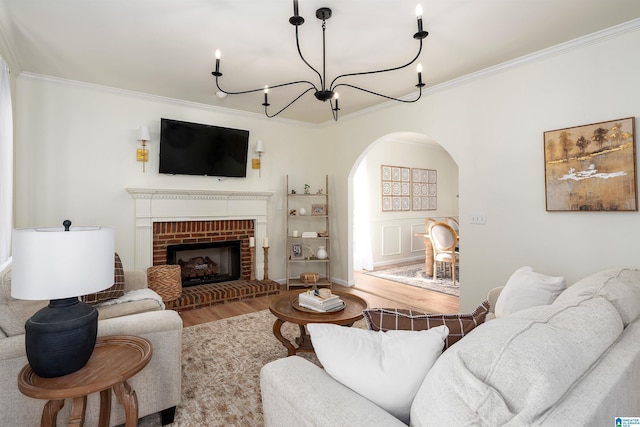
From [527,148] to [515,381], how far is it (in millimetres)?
2808

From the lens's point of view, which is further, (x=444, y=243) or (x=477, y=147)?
(x=444, y=243)

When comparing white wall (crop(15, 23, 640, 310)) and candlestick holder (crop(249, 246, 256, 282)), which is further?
candlestick holder (crop(249, 246, 256, 282))

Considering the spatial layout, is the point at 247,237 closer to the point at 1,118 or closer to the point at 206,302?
the point at 206,302

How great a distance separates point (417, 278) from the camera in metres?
5.45

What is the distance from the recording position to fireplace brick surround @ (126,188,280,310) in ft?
12.8

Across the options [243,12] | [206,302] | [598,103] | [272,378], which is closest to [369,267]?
[206,302]

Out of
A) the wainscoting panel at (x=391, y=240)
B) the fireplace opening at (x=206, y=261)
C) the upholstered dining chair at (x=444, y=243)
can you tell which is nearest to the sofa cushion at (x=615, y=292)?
the upholstered dining chair at (x=444, y=243)

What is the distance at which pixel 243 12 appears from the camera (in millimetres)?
2271

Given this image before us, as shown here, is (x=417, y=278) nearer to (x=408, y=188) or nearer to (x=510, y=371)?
(x=408, y=188)

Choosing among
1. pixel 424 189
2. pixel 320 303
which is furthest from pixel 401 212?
pixel 320 303

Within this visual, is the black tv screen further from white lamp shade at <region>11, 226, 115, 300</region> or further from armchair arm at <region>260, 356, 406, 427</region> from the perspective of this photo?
armchair arm at <region>260, 356, 406, 427</region>

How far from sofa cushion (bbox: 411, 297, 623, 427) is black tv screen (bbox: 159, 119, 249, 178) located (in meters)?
3.94

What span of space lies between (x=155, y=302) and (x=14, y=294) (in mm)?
1300

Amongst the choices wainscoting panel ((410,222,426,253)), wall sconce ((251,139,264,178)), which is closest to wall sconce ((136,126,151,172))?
wall sconce ((251,139,264,178))
